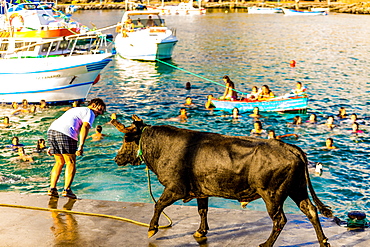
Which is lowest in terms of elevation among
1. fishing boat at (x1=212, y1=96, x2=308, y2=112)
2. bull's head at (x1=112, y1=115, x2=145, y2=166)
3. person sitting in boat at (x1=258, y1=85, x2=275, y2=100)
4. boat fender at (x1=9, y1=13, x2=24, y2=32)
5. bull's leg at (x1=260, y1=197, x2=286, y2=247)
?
fishing boat at (x1=212, y1=96, x2=308, y2=112)

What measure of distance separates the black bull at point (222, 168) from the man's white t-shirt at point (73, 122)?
4.98 feet

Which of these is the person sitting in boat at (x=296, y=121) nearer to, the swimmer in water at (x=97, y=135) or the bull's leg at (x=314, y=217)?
the swimmer in water at (x=97, y=135)

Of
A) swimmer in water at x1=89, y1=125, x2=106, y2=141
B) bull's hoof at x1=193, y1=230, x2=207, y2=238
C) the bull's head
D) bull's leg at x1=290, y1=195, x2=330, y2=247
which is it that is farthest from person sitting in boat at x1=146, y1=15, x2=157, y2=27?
bull's leg at x1=290, y1=195, x2=330, y2=247

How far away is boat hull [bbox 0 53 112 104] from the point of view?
24359mm

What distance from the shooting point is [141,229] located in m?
8.02

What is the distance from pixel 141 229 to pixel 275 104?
1529 centimetres

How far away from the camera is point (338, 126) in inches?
817

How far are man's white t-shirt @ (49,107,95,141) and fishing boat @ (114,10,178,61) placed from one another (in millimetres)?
30468

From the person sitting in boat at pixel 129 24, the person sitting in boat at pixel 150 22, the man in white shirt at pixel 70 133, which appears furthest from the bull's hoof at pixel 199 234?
the person sitting in boat at pixel 150 22

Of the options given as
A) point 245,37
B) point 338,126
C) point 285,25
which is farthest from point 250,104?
point 285,25

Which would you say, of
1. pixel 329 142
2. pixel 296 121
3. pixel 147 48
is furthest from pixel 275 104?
pixel 147 48

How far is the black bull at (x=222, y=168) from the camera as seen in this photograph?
6.96 meters

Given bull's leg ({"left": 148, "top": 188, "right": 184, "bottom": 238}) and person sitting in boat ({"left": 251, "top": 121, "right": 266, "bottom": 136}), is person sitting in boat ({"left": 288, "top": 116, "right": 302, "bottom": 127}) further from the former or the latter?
bull's leg ({"left": 148, "top": 188, "right": 184, "bottom": 238})

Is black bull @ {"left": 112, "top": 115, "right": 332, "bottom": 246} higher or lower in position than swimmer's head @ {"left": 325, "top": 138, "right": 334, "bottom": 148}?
higher
